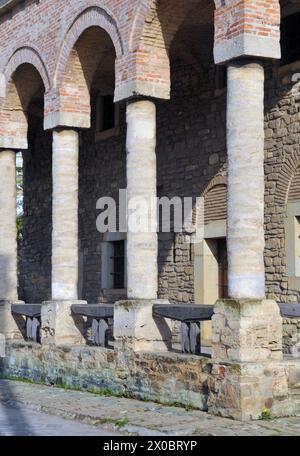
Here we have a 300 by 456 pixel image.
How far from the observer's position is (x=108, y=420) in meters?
8.23

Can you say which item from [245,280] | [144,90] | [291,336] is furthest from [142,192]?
[291,336]

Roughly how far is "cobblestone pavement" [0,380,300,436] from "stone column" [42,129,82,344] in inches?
64.5

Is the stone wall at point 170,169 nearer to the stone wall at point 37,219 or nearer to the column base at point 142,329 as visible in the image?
the stone wall at point 37,219

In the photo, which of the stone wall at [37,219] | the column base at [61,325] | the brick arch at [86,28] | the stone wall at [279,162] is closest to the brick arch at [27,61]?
the brick arch at [86,28]

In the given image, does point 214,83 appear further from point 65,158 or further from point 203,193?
point 65,158

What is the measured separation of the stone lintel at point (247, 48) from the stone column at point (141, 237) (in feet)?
6.29

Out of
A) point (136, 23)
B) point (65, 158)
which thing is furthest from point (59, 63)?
point (136, 23)

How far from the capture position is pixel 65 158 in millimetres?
12125

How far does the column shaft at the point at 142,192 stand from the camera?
10.1 metres

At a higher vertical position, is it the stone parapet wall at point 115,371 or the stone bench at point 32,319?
the stone bench at point 32,319

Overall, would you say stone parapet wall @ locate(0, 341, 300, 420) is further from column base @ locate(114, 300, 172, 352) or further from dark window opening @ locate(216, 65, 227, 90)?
dark window opening @ locate(216, 65, 227, 90)

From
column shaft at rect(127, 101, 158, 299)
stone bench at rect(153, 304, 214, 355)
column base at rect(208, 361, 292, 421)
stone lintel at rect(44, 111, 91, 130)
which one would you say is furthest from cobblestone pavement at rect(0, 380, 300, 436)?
stone lintel at rect(44, 111, 91, 130)

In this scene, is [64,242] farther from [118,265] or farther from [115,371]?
[118,265]

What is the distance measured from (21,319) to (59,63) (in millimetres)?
4391
